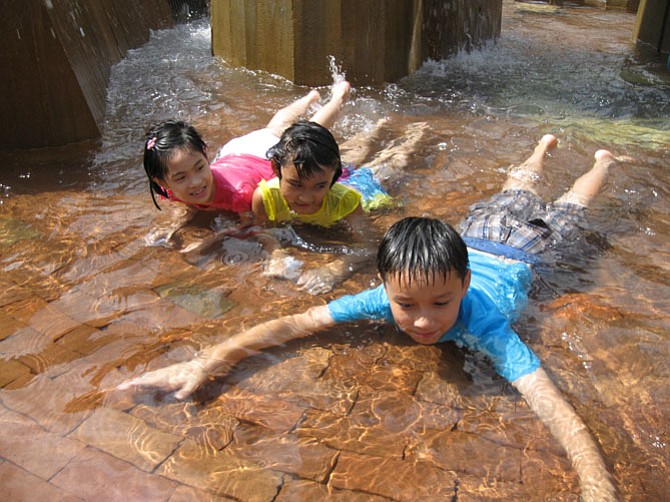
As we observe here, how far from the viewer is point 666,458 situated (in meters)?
2.19

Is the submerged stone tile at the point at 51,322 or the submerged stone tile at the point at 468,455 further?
the submerged stone tile at the point at 51,322

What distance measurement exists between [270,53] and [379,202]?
3381 millimetres

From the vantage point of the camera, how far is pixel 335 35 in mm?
6391

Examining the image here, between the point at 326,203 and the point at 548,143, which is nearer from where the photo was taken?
the point at 326,203

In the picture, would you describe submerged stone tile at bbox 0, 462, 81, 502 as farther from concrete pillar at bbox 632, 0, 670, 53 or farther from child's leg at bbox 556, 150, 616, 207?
concrete pillar at bbox 632, 0, 670, 53

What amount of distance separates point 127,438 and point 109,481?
21cm

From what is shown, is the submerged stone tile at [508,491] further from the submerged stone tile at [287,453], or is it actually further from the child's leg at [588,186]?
the child's leg at [588,186]

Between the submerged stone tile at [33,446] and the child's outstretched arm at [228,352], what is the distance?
0.33 meters

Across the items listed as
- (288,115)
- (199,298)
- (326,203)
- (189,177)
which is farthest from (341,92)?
(199,298)

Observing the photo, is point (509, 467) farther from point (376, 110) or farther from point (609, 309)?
point (376, 110)

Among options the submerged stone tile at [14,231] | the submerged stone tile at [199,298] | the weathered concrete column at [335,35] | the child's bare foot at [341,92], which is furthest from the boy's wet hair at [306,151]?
the weathered concrete column at [335,35]

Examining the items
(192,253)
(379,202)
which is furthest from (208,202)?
(379,202)

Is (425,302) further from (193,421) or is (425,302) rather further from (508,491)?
(193,421)

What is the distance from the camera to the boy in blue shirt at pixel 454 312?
7.45 feet
